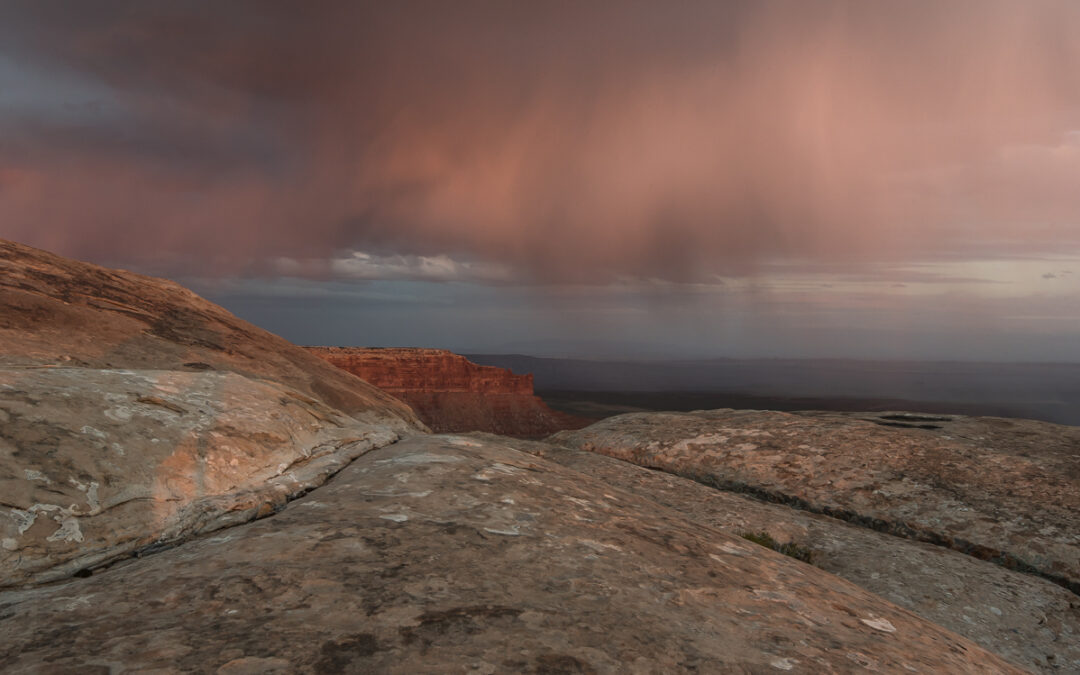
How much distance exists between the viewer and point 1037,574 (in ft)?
18.4

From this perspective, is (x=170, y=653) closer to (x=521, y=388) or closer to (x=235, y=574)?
(x=235, y=574)

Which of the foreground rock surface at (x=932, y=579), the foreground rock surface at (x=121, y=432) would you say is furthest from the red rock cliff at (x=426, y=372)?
the foreground rock surface at (x=932, y=579)

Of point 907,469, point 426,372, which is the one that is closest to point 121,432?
point 907,469

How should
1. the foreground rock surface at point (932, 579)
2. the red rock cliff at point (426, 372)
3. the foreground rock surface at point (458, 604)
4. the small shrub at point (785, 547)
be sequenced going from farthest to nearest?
the red rock cliff at point (426, 372), the small shrub at point (785, 547), the foreground rock surface at point (932, 579), the foreground rock surface at point (458, 604)

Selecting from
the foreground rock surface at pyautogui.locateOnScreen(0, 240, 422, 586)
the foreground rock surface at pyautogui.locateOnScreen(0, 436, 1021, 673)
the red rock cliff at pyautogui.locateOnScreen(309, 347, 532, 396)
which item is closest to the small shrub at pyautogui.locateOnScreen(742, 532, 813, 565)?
the foreground rock surface at pyautogui.locateOnScreen(0, 436, 1021, 673)

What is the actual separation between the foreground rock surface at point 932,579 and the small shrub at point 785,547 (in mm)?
33

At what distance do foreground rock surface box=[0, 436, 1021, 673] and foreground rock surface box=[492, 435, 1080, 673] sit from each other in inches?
58.9

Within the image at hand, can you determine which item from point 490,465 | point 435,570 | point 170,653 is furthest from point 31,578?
point 490,465

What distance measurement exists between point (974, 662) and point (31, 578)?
4873mm

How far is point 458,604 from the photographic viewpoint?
253cm

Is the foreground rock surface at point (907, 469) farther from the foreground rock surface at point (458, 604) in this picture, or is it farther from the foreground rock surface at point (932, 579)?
the foreground rock surface at point (458, 604)

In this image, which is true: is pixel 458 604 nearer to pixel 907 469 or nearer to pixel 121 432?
pixel 121 432

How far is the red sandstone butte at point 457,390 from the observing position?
103m

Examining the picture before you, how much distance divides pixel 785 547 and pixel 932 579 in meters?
1.30
